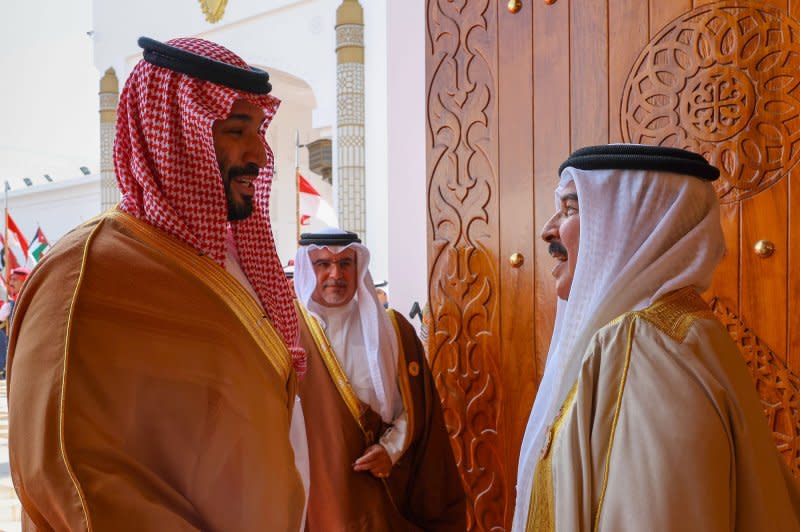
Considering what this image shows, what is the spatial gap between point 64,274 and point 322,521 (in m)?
1.43

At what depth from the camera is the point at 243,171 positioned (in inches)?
54.4

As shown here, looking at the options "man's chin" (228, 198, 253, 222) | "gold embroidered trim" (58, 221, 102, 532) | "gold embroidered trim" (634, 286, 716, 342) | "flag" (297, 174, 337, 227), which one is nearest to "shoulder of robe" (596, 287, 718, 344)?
"gold embroidered trim" (634, 286, 716, 342)

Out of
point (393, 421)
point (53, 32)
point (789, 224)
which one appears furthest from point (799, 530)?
point (53, 32)

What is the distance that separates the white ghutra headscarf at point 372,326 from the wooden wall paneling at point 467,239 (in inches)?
9.9

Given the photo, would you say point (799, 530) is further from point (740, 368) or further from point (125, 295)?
point (125, 295)

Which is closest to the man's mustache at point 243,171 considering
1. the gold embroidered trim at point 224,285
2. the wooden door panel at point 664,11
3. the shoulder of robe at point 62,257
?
the gold embroidered trim at point 224,285

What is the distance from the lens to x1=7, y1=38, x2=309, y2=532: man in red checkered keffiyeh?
3.36ft

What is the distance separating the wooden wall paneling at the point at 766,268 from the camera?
1.85 meters

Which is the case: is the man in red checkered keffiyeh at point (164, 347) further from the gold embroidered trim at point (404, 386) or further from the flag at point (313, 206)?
the flag at point (313, 206)

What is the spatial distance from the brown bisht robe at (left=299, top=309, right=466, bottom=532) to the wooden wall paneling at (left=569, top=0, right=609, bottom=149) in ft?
3.11

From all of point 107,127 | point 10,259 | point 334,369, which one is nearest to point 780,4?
point 334,369

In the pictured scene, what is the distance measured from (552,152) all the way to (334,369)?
3.35 ft

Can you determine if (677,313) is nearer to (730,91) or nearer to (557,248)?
(557,248)

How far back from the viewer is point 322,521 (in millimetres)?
2250
